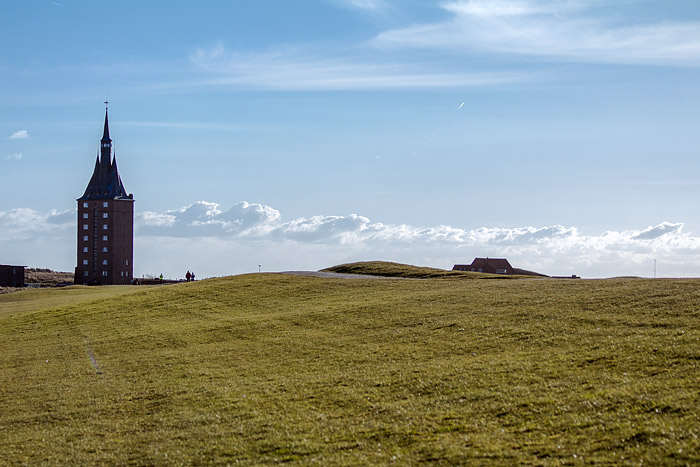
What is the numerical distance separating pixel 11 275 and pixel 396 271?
9288 centimetres

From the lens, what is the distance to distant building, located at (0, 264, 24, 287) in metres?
120

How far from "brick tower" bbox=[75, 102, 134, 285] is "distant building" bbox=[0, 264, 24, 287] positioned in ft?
37.3

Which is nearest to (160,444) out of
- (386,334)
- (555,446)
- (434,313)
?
(555,446)

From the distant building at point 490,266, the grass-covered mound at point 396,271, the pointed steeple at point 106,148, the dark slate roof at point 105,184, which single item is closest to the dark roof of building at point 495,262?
the distant building at point 490,266

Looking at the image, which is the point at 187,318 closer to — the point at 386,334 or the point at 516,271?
the point at 386,334

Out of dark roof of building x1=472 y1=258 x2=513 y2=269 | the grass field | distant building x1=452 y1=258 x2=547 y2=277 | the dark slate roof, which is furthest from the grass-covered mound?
the dark slate roof

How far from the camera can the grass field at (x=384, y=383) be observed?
12.6 m

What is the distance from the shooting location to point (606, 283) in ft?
113

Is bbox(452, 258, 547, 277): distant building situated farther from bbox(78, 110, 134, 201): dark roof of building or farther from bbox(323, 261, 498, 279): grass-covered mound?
bbox(78, 110, 134, 201): dark roof of building

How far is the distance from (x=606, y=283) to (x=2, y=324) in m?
33.1

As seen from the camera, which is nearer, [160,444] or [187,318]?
[160,444]

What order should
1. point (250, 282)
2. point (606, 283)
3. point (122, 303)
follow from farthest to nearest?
point (250, 282) < point (122, 303) < point (606, 283)

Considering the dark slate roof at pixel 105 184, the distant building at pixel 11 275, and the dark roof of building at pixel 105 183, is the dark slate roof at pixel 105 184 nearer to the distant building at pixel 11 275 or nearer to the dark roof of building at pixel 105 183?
the dark roof of building at pixel 105 183

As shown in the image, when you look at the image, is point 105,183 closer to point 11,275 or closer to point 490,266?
point 11,275
